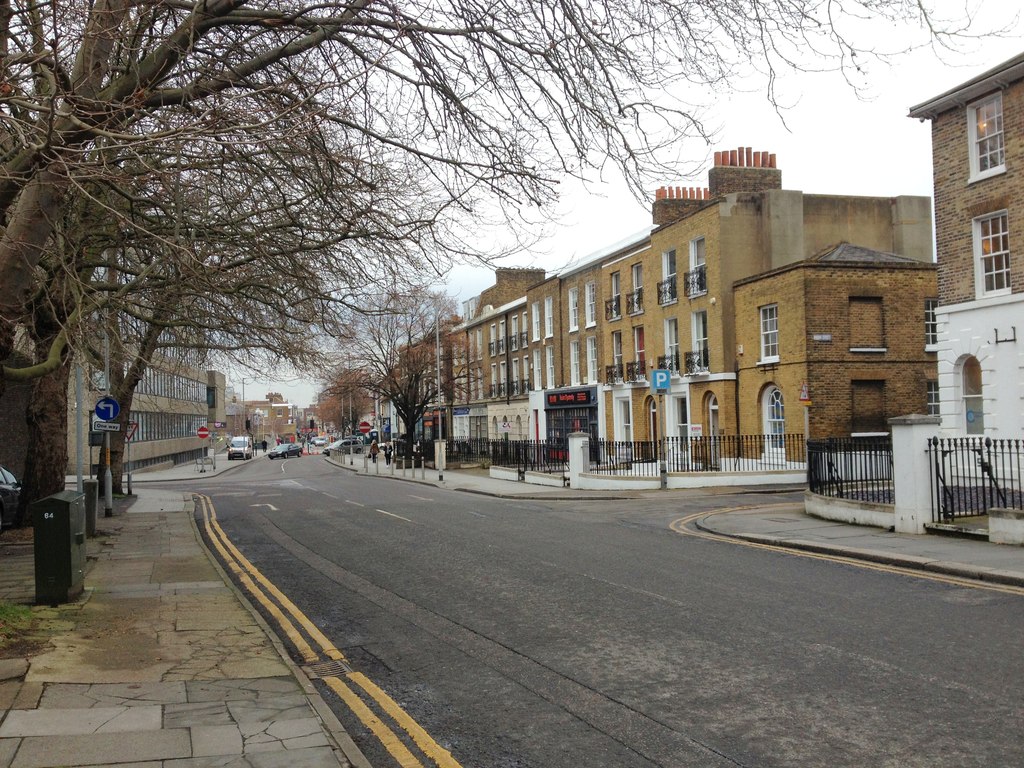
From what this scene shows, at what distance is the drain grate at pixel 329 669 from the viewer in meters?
6.84

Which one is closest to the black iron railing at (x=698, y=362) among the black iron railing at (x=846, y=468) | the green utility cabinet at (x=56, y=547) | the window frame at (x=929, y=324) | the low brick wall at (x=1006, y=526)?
the window frame at (x=929, y=324)

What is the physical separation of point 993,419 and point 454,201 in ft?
51.3

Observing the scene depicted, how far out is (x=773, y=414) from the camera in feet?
96.3

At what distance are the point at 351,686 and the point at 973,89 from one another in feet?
65.0

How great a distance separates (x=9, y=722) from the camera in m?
5.29

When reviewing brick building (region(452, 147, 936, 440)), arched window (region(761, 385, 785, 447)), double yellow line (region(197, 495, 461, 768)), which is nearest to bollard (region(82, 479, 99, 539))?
double yellow line (region(197, 495, 461, 768))

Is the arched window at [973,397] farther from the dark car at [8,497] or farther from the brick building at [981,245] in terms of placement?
the dark car at [8,497]

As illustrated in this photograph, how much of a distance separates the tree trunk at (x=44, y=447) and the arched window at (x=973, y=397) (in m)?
21.0

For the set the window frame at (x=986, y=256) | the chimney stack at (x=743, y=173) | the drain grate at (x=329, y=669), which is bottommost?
the drain grate at (x=329, y=669)

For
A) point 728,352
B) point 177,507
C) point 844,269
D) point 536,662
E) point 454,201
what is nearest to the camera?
point 536,662

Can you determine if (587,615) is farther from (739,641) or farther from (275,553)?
(275,553)

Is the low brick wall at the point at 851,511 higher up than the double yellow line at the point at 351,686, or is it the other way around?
the low brick wall at the point at 851,511

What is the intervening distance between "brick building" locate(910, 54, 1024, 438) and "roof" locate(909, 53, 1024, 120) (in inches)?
0.9

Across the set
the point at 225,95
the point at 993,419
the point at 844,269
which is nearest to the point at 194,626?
the point at 225,95
